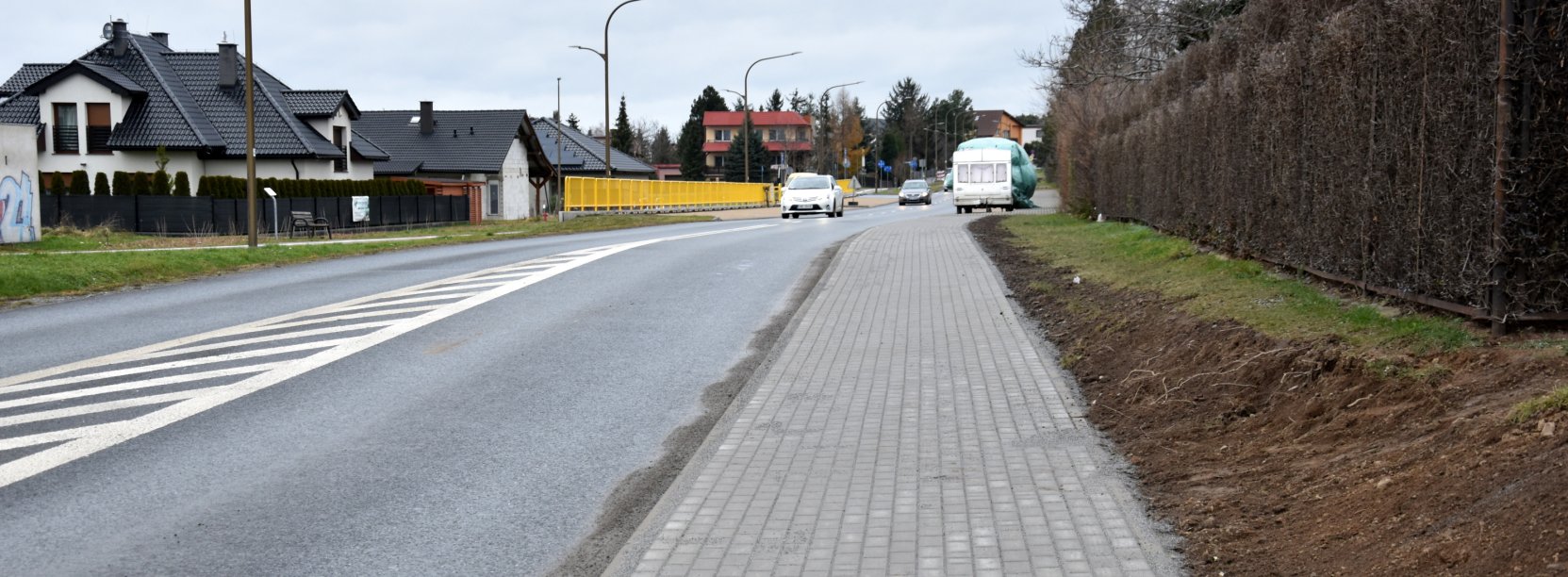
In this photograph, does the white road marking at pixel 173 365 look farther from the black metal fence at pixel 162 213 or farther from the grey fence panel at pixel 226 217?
the grey fence panel at pixel 226 217

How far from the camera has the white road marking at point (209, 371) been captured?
773 centimetres

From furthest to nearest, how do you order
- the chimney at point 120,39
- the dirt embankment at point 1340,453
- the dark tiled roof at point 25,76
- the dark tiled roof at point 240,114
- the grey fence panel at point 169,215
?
the chimney at point 120,39 < the dark tiled roof at point 240,114 < the dark tiled roof at point 25,76 < the grey fence panel at point 169,215 < the dirt embankment at point 1340,453

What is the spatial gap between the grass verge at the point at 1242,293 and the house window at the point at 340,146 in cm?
4057

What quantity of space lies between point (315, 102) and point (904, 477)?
53623 mm

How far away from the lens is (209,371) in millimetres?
10352

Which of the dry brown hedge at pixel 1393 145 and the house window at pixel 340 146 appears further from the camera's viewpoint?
the house window at pixel 340 146

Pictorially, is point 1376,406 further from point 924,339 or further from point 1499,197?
point 924,339

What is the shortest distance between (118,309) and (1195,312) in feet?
38.7

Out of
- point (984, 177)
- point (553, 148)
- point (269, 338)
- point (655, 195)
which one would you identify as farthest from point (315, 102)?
point (269, 338)

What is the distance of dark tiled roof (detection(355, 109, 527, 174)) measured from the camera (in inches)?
2697

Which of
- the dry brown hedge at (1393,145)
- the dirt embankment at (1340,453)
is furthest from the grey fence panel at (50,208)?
the dirt embankment at (1340,453)

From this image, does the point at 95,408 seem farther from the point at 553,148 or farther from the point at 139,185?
the point at 553,148

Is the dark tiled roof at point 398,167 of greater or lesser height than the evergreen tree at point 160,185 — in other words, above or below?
above

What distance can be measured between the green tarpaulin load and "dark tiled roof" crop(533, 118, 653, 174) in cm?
3821
